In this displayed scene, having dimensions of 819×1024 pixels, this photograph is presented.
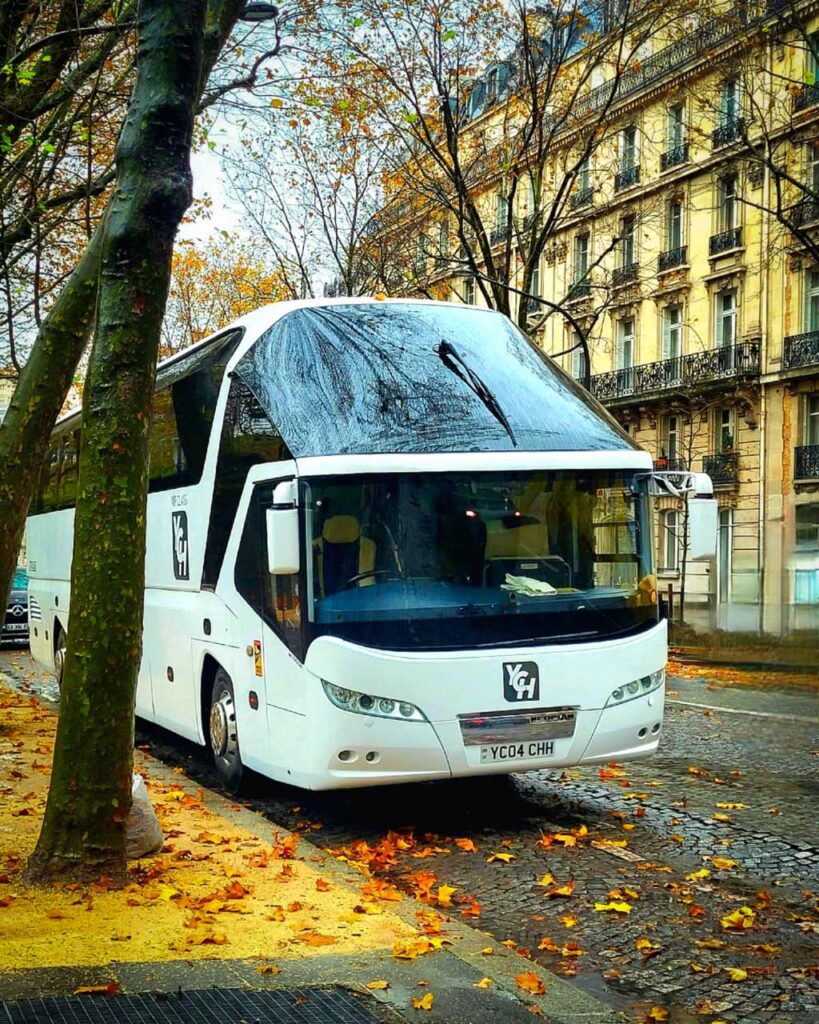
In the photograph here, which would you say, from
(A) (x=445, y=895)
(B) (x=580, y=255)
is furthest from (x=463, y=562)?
(B) (x=580, y=255)

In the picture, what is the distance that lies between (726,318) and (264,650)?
37104 millimetres

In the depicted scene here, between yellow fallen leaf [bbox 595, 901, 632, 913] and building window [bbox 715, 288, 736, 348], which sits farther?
building window [bbox 715, 288, 736, 348]

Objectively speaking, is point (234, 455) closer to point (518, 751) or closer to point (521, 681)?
point (521, 681)

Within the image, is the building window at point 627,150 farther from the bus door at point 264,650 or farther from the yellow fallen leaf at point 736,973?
the yellow fallen leaf at point 736,973

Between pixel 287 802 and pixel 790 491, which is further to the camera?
Result: pixel 790 491

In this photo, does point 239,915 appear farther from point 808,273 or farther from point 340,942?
point 808,273

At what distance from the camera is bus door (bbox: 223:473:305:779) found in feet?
28.0

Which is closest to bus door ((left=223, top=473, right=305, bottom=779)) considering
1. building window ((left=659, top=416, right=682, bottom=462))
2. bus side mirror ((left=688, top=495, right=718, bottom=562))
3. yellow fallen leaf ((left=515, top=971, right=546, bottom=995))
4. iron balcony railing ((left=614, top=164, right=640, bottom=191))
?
bus side mirror ((left=688, top=495, right=718, bottom=562))

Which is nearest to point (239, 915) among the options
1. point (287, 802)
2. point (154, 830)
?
point (154, 830)

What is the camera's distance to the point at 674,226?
46219mm

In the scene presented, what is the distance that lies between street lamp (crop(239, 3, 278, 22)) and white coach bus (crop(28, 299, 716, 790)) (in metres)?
5.09

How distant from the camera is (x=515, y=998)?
493 centimetres

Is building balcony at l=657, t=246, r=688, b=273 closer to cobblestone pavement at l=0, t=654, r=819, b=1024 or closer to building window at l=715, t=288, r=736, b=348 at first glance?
building window at l=715, t=288, r=736, b=348

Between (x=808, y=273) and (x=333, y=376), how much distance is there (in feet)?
111
